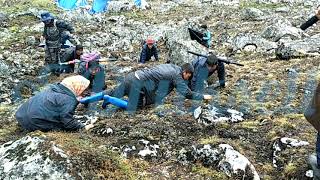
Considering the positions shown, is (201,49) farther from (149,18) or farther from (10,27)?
(10,27)

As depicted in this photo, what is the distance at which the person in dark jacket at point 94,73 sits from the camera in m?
10.6

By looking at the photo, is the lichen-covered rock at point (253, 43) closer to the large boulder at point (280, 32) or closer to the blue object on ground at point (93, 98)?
the large boulder at point (280, 32)

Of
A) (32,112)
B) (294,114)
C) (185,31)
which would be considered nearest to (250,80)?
(294,114)

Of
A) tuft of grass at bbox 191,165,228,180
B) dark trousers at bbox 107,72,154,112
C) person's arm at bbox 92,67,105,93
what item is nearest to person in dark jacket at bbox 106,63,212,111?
dark trousers at bbox 107,72,154,112

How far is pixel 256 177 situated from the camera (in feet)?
20.2

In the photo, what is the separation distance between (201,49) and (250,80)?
306 centimetres

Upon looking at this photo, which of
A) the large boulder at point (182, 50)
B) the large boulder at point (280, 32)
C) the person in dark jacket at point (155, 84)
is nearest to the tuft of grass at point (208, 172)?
the person in dark jacket at point (155, 84)

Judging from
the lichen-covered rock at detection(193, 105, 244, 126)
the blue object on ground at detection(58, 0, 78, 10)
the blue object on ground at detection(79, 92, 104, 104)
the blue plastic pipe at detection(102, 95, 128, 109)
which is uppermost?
the lichen-covered rock at detection(193, 105, 244, 126)

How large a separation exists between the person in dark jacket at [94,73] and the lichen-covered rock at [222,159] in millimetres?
4377

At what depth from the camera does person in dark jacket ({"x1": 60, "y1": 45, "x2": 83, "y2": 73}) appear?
40.8 feet

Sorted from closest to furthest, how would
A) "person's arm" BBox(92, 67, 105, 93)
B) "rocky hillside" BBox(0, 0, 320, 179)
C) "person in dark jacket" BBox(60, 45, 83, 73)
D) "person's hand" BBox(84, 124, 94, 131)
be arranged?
"rocky hillside" BBox(0, 0, 320, 179) < "person's hand" BBox(84, 124, 94, 131) < "person's arm" BBox(92, 67, 105, 93) < "person in dark jacket" BBox(60, 45, 83, 73)

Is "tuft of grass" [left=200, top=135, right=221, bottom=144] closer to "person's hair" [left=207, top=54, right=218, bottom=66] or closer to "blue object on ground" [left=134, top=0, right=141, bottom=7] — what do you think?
"person's hair" [left=207, top=54, right=218, bottom=66]

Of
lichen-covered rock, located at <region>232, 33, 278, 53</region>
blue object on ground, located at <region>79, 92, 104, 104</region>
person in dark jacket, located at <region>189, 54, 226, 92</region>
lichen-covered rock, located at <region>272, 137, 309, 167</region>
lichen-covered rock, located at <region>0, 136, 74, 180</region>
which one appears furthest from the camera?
lichen-covered rock, located at <region>232, 33, 278, 53</region>

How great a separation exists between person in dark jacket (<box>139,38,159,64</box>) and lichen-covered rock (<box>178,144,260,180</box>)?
Answer: 7394 mm
